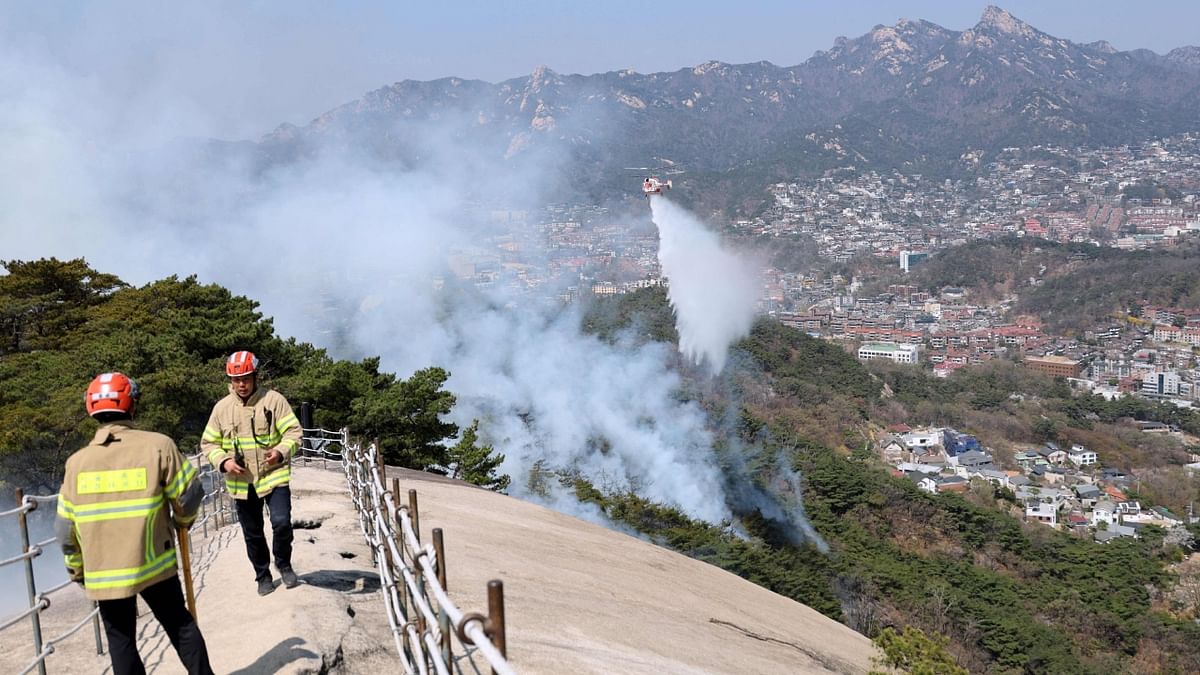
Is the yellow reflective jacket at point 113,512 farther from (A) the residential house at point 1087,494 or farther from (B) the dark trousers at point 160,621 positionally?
(A) the residential house at point 1087,494

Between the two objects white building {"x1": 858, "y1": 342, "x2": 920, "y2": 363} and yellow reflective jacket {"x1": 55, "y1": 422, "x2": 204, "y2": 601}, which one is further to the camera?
white building {"x1": 858, "y1": 342, "x2": 920, "y2": 363}

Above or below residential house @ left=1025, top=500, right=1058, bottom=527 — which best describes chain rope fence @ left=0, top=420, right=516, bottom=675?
above

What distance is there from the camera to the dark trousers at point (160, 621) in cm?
369

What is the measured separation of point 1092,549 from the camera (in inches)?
1460

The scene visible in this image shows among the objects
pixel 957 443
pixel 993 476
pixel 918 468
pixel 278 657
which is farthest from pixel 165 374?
pixel 957 443

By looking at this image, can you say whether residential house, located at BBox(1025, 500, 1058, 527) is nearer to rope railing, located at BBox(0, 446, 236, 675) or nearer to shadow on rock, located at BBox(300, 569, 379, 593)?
shadow on rock, located at BBox(300, 569, 379, 593)

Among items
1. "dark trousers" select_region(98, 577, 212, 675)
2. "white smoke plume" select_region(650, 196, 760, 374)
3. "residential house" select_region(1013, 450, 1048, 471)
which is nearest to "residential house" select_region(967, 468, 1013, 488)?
"residential house" select_region(1013, 450, 1048, 471)

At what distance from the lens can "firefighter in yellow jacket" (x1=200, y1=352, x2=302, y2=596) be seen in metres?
5.07

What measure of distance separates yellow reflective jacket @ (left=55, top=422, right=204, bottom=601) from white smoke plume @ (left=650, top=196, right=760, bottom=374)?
49.8 m

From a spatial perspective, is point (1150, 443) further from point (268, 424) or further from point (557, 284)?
point (268, 424)

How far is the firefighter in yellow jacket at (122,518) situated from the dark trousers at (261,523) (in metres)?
1.43

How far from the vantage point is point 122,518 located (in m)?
3.59

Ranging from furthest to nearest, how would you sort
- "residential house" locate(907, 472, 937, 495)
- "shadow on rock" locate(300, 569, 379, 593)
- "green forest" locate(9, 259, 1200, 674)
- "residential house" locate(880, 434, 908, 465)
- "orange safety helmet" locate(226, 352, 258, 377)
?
1. "residential house" locate(880, 434, 908, 465)
2. "residential house" locate(907, 472, 937, 495)
3. "green forest" locate(9, 259, 1200, 674)
4. "shadow on rock" locate(300, 569, 379, 593)
5. "orange safety helmet" locate(226, 352, 258, 377)

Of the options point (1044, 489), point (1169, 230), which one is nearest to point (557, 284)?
point (1044, 489)
